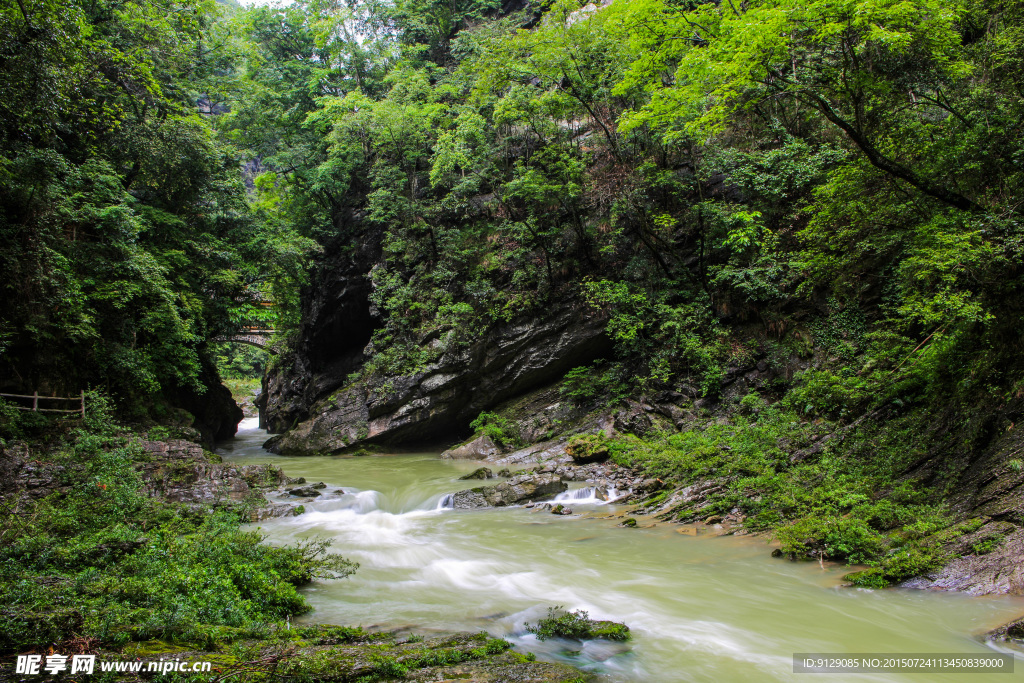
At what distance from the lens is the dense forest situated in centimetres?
708

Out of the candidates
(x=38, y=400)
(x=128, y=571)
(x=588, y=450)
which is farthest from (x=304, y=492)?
(x=128, y=571)

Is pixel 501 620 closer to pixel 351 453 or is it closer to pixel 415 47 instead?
pixel 351 453

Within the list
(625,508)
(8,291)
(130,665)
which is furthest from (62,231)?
(625,508)

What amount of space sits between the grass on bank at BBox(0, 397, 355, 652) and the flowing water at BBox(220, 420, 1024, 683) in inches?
26.5

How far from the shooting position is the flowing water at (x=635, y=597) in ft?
14.5

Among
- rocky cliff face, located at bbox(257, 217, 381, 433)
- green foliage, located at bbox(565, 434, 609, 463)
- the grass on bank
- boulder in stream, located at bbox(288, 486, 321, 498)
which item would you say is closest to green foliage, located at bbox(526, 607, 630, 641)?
the grass on bank

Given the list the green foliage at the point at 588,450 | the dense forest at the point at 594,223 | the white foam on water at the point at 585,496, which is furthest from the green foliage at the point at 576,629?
the green foliage at the point at 588,450

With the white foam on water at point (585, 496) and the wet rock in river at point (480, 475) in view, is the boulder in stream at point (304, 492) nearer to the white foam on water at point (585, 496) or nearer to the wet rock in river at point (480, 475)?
the wet rock in river at point (480, 475)

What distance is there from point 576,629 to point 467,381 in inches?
566

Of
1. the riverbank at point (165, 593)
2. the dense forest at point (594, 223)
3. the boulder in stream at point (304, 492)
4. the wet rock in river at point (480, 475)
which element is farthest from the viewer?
the wet rock in river at point (480, 475)

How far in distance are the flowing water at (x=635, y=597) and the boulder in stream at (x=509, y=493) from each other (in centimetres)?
54

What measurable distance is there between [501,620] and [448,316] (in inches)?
581

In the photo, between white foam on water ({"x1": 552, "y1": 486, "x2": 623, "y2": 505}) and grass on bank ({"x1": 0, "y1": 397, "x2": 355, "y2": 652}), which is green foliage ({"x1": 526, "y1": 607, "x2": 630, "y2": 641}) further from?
white foam on water ({"x1": 552, "y1": 486, "x2": 623, "y2": 505})

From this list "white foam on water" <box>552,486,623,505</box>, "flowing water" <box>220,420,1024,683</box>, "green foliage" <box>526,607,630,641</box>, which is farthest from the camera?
"white foam on water" <box>552,486,623,505</box>
